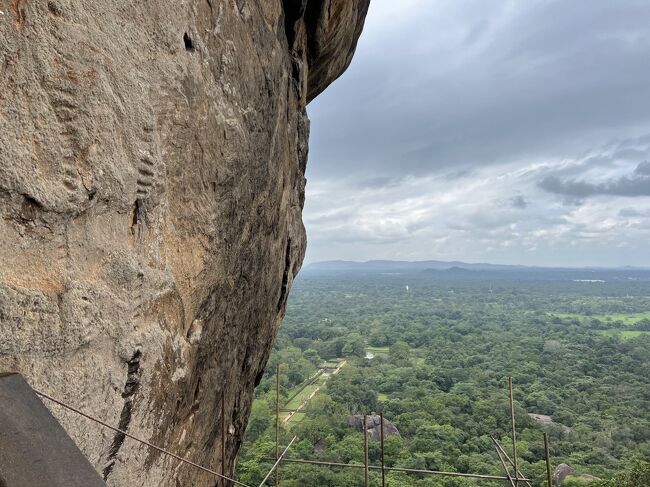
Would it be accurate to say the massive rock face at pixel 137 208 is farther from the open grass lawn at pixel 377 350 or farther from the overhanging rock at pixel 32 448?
the open grass lawn at pixel 377 350

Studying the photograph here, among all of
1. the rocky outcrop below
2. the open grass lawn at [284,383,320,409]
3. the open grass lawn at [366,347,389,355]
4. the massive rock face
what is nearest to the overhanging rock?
the massive rock face

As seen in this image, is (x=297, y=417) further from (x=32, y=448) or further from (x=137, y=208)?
(x=32, y=448)

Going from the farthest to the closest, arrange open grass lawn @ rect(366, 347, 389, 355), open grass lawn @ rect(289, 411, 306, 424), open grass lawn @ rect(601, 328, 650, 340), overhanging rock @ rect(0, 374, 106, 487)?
open grass lawn @ rect(601, 328, 650, 340), open grass lawn @ rect(366, 347, 389, 355), open grass lawn @ rect(289, 411, 306, 424), overhanging rock @ rect(0, 374, 106, 487)

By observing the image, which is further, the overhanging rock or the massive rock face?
the massive rock face

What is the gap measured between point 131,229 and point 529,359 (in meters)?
54.2

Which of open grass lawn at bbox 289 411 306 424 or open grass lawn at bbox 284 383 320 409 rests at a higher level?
open grass lawn at bbox 289 411 306 424

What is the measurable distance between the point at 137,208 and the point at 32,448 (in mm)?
1761

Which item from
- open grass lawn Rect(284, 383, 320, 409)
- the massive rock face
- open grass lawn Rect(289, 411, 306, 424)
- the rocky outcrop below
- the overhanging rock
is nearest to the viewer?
the overhanging rock

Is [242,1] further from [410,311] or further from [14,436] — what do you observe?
[410,311]

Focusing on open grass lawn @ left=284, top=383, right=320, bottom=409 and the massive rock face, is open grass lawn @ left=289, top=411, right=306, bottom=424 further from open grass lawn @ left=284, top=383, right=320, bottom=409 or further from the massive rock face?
the massive rock face

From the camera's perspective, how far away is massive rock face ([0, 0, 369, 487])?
2.44 m

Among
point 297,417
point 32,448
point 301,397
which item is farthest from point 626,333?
point 32,448

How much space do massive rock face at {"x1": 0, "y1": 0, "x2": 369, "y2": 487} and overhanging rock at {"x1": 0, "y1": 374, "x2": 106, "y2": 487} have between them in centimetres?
31

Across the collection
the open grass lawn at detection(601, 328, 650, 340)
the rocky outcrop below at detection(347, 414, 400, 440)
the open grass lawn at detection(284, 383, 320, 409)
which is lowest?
the open grass lawn at detection(284, 383, 320, 409)
